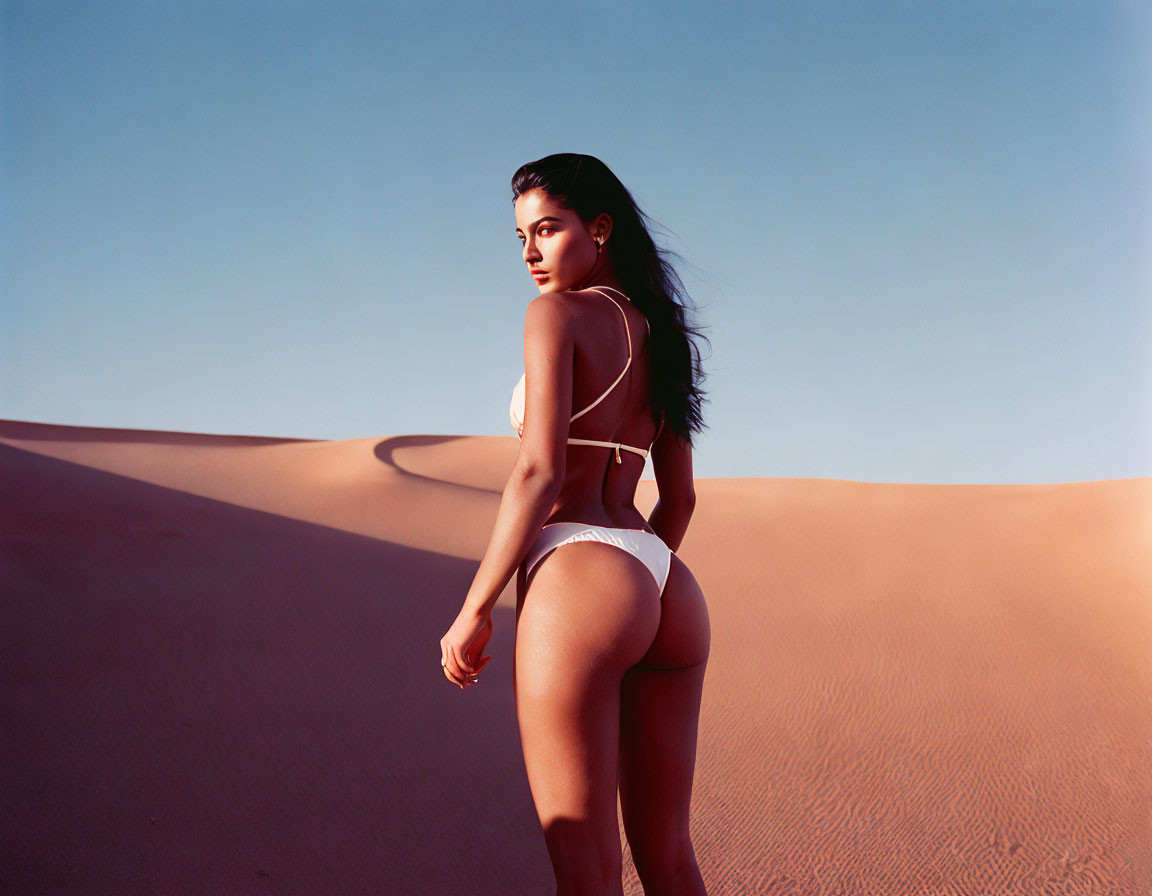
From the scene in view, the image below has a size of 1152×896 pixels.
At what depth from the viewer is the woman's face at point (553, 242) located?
7.47ft

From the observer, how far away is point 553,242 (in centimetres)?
228

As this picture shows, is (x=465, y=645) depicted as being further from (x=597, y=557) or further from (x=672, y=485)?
(x=672, y=485)

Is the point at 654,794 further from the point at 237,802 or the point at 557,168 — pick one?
the point at 237,802

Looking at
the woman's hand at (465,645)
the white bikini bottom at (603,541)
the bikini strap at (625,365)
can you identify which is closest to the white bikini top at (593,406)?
the bikini strap at (625,365)

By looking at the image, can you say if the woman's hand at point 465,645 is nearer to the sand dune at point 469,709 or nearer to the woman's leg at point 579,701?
the woman's leg at point 579,701

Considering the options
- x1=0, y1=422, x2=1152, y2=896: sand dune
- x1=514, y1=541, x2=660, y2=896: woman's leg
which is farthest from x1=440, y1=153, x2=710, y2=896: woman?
x1=0, y1=422, x2=1152, y2=896: sand dune

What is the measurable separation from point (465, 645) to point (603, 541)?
1.15 ft

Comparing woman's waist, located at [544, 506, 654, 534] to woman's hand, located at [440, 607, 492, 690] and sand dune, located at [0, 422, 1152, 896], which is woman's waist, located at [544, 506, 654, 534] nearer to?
woman's hand, located at [440, 607, 492, 690]

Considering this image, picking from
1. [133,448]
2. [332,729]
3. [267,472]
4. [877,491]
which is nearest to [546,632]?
[332,729]

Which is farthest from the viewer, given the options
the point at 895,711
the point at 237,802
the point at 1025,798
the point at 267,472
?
the point at 267,472

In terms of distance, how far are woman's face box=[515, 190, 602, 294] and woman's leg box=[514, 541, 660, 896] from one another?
701 mm

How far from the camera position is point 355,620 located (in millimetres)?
7852

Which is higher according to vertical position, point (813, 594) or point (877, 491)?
point (877, 491)

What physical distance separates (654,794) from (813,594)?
8.00 meters
